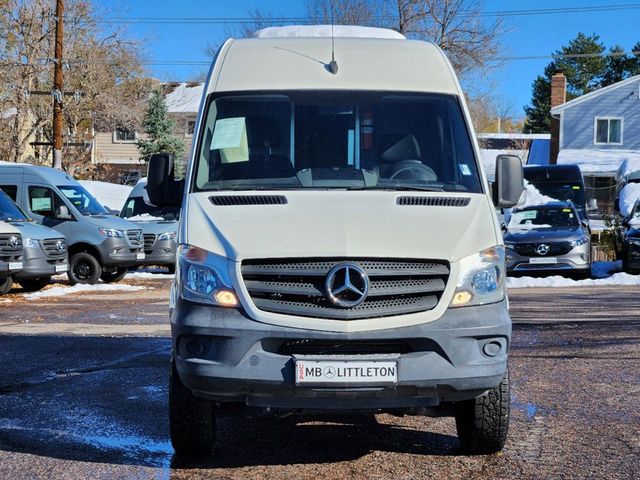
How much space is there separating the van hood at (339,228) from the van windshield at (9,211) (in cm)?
1289

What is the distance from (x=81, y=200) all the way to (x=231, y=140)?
50.5 ft

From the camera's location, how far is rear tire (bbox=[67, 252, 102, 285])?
66.7ft

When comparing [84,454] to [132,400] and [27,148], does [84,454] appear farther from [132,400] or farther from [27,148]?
[27,148]

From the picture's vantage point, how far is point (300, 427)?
679 cm

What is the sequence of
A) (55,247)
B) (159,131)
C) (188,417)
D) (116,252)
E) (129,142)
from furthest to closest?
(129,142), (159,131), (116,252), (55,247), (188,417)

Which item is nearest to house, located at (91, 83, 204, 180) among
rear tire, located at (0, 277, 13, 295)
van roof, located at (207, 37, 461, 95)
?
rear tire, located at (0, 277, 13, 295)

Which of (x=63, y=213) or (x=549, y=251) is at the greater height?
(x=63, y=213)

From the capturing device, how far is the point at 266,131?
258 inches

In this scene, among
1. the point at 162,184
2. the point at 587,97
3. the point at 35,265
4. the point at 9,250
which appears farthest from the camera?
the point at 587,97

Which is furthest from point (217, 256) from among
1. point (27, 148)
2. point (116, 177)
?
point (116, 177)

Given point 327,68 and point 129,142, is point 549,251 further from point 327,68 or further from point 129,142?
point 129,142

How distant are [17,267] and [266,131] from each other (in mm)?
11636

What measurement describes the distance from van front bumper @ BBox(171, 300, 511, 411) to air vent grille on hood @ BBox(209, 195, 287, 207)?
79 cm

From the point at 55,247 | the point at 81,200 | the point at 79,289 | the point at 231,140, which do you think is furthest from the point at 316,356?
the point at 81,200
